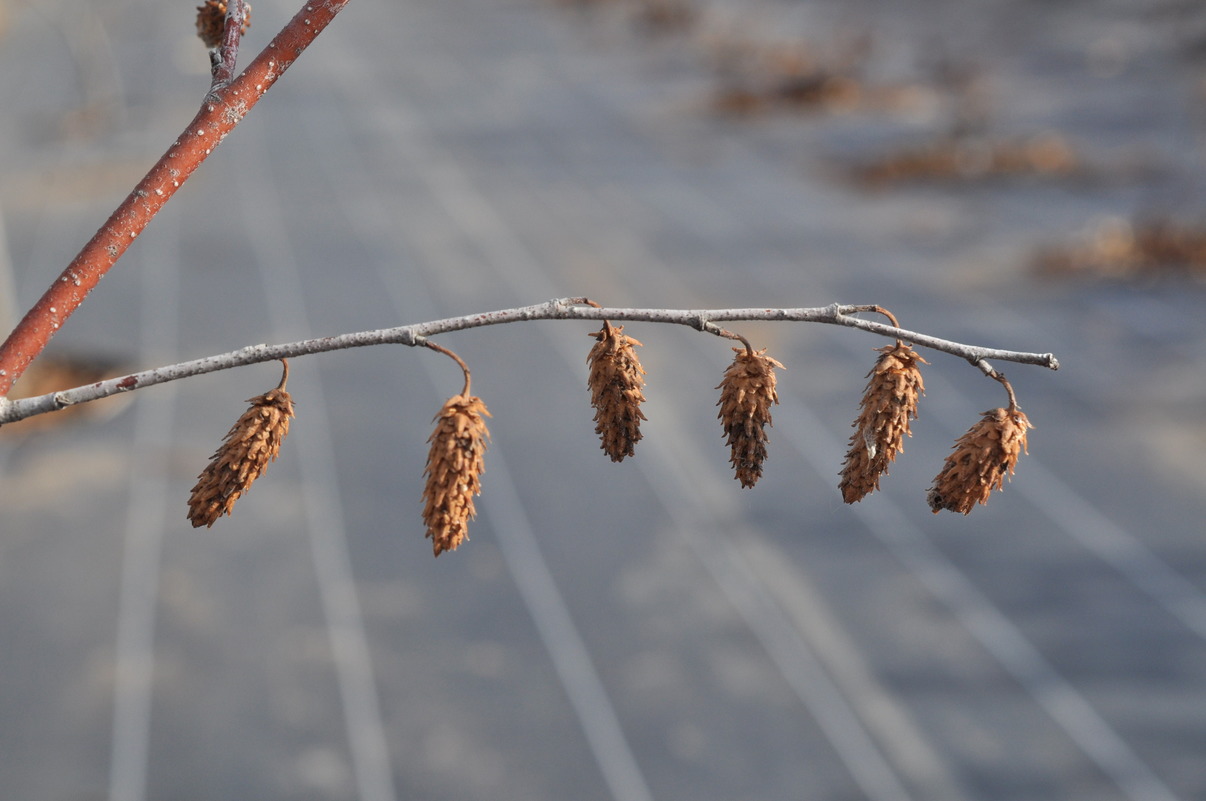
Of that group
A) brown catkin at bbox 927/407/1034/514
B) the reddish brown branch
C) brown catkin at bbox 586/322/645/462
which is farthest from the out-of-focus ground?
the reddish brown branch

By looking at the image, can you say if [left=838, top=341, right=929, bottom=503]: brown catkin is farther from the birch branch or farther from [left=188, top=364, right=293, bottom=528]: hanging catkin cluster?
[left=188, top=364, right=293, bottom=528]: hanging catkin cluster

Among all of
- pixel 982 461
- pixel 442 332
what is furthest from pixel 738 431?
pixel 442 332

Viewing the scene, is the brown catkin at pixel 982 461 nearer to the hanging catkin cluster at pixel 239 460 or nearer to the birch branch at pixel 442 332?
the birch branch at pixel 442 332

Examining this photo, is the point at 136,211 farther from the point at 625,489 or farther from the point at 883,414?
the point at 625,489

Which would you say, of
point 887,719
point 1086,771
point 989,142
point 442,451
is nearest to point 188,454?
Answer: point 887,719

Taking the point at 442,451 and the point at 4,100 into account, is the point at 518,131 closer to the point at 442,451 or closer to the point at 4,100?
the point at 4,100

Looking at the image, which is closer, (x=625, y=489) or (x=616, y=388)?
(x=616, y=388)
